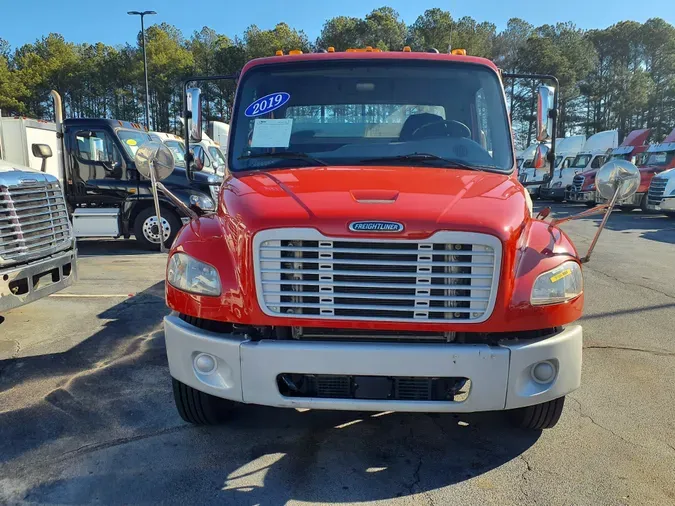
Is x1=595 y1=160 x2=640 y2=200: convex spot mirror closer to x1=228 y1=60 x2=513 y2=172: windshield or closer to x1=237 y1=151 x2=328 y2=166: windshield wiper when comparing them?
x1=228 y1=60 x2=513 y2=172: windshield

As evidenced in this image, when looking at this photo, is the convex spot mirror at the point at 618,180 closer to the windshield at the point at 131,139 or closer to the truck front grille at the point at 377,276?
the truck front grille at the point at 377,276

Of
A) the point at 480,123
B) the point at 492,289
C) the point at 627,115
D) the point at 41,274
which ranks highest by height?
the point at 627,115

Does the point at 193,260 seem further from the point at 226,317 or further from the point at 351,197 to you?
the point at 351,197

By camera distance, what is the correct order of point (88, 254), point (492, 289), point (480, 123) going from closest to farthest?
point (492, 289)
point (480, 123)
point (88, 254)

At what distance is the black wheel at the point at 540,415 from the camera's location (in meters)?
3.18

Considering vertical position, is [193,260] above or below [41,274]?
above

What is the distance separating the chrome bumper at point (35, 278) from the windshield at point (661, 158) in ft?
73.0

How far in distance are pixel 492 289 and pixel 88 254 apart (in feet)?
30.6

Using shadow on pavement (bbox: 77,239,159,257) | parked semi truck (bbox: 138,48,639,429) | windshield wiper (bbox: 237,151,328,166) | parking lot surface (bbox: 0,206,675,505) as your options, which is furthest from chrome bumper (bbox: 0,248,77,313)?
shadow on pavement (bbox: 77,239,159,257)

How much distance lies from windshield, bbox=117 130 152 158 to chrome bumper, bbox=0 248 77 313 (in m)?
5.22

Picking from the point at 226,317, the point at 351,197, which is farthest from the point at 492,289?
the point at 226,317

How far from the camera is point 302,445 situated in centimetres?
326

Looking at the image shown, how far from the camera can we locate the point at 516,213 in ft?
9.45

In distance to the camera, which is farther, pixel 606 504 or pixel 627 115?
pixel 627 115
